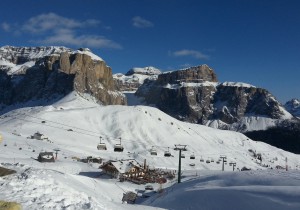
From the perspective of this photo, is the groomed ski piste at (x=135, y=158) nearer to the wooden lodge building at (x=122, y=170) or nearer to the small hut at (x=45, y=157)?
the wooden lodge building at (x=122, y=170)

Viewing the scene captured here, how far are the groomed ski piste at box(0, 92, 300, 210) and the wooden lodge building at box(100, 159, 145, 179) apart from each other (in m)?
1.86

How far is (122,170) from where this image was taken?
72.3 meters

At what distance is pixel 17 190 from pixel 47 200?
227 cm

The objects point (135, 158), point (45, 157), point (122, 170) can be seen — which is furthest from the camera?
point (135, 158)

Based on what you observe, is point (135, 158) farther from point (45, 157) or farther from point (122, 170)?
point (45, 157)

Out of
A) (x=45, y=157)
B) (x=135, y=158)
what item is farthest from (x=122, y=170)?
(x=135, y=158)

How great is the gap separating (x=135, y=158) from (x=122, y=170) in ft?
112

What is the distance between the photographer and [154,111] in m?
170

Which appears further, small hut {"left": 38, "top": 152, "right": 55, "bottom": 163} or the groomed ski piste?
small hut {"left": 38, "top": 152, "right": 55, "bottom": 163}

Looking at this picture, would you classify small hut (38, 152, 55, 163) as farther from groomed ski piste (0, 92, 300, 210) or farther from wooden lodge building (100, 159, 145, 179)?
wooden lodge building (100, 159, 145, 179)

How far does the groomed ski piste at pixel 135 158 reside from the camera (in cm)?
1948

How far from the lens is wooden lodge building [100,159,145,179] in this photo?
234 feet

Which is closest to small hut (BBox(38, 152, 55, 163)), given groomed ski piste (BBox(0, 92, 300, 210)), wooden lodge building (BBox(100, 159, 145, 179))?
groomed ski piste (BBox(0, 92, 300, 210))

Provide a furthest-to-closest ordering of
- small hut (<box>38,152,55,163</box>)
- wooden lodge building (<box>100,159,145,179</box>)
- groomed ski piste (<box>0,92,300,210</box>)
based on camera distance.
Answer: wooden lodge building (<box>100,159,145,179</box>)
small hut (<box>38,152,55,163</box>)
groomed ski piste (<box>0,92,300,210</box>)
